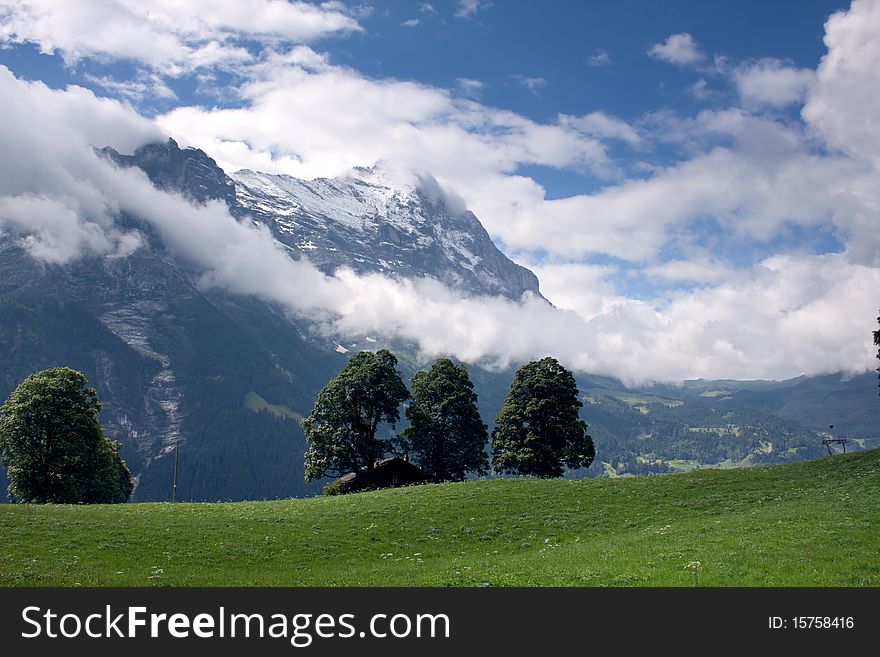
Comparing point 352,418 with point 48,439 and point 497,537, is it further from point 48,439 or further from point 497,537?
point 497,537

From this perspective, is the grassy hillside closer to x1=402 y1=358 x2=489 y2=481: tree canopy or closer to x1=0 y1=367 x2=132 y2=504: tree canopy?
x1=0 y1=367 x2=132 y2=504: tree canopy

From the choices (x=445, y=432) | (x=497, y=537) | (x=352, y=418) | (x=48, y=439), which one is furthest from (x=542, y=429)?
(x=48, y=439)

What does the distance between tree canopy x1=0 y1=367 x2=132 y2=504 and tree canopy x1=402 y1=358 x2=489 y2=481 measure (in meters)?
35.1

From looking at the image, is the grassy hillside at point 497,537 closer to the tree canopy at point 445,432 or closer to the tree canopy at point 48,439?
the tree canopy at point 48,439

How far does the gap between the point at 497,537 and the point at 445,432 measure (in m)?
41.3

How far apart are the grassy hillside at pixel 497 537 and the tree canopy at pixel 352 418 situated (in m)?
21.5

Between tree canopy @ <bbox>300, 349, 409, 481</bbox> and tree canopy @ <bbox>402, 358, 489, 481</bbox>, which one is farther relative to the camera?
tree canopy @ <bbox>402, 358, 489, 481</bbox>

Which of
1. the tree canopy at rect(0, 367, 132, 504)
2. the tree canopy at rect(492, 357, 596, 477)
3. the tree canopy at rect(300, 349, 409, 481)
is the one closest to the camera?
the tree canopy at rect(0, 367, 132, 504)

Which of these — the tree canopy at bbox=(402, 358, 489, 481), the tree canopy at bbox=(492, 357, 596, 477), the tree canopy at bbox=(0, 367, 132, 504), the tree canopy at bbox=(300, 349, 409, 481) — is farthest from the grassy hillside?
the tree canopy at bbox=(402, 358, 489, 481)

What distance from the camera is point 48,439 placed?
55.9m

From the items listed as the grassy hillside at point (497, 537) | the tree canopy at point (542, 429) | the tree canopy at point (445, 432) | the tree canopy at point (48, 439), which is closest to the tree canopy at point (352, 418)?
the tree canopy at point (445, 432)

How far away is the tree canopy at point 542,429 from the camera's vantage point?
6925 cm

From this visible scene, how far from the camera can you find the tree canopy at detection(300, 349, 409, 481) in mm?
68812
